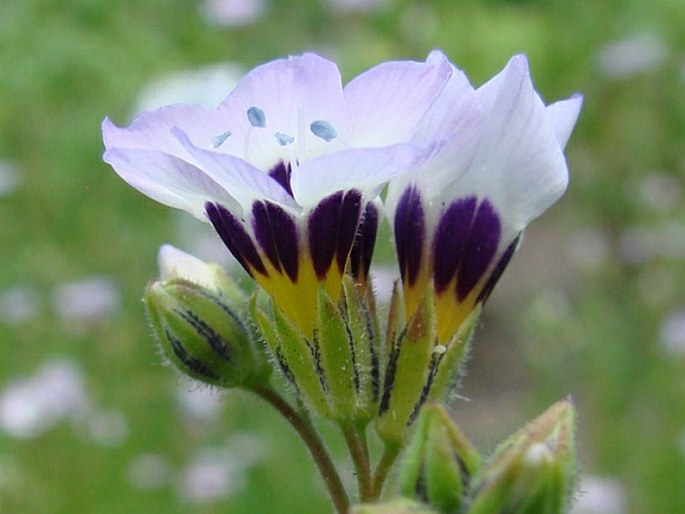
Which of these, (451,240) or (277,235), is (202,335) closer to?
(277,235)

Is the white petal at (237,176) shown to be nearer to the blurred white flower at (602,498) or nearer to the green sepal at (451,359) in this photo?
the green sepal at (451,359)

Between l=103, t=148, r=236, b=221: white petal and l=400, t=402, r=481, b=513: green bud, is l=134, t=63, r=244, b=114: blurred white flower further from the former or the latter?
l=400, t=402, r=481, b=513: green bud

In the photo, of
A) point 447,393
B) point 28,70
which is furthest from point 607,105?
point 447,393

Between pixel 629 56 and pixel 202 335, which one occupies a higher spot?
pixel 629 56

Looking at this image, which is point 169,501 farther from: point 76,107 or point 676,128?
point 676,128

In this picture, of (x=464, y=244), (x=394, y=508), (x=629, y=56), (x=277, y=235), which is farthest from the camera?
(x=629, y=56)

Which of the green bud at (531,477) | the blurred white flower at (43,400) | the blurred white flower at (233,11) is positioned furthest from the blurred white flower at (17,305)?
the green bud at (531,477)

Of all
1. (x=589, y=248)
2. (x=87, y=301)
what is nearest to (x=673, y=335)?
(x=589, y=248)
